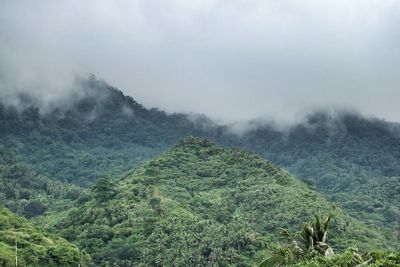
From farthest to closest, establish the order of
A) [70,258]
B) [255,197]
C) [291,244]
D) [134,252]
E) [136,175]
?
[136,175] < [255,197] < [134,252] < [70,258] < [291,244]

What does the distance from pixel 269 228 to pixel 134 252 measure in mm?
33453

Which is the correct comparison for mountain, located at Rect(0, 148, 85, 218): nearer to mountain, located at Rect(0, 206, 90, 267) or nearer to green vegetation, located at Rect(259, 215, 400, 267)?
mountain, located at Rect(0, 206, 90, 267)

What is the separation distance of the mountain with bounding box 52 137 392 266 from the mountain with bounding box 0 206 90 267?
20316 mm

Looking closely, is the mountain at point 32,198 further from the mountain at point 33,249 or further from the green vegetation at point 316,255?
the green vegetation at point 316,255

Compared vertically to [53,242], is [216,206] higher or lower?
higher

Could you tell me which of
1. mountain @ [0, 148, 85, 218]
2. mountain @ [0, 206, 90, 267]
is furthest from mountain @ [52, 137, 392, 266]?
mountain @ [0, 148, 85, 218]

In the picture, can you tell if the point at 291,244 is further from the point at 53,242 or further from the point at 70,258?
the point at 53,242

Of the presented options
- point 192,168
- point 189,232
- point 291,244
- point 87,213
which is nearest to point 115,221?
point 87,213

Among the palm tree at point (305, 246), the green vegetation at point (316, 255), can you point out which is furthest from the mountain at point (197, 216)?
the green vegetation at point (316, 255)

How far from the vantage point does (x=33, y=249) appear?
94.8 m

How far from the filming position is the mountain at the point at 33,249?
300ft

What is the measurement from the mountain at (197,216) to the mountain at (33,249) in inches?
800

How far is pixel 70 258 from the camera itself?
316ft

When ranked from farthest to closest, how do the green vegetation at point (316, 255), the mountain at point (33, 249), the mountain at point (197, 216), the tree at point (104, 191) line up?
the tree at point (104, 191)
the mountain at point (197, 216)
the mountain at point (33, 249)
the green vegetation at point (316, 255)
